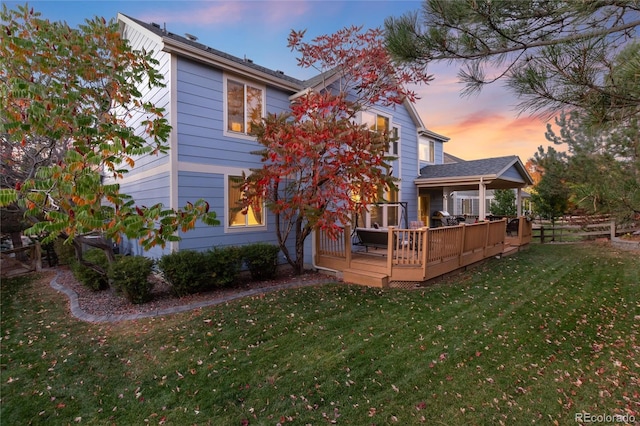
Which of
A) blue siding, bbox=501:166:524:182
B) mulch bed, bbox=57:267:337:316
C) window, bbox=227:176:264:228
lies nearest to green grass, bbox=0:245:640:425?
mulch bed, bbox=57:267:337:316

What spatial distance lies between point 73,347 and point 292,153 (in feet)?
15.5

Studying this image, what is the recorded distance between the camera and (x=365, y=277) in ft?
23.0

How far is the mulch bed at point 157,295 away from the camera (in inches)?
218

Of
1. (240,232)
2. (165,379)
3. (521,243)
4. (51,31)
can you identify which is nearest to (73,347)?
(165,379)

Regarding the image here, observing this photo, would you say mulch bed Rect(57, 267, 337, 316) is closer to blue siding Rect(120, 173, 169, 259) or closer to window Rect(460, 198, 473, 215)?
blue siding Rect(120, 173, 169, 259)

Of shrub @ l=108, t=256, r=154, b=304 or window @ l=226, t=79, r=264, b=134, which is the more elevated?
window @ l=226, t=79, r=264, b=134

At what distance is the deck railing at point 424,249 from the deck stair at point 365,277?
7.3 inches

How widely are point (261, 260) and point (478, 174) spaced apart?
28.3ft

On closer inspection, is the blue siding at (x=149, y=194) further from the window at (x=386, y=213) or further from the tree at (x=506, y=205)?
the tree at (x=506, y=205)

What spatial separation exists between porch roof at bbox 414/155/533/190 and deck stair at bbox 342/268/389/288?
637 cm

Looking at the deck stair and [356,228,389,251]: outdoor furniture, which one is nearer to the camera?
the deck stair

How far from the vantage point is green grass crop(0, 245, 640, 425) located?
280 centimetres

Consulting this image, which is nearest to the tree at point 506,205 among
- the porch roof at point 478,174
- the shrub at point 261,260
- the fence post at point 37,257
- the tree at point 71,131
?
the porch roof at point 478,174

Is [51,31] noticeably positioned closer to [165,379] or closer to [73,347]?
[73,347]
